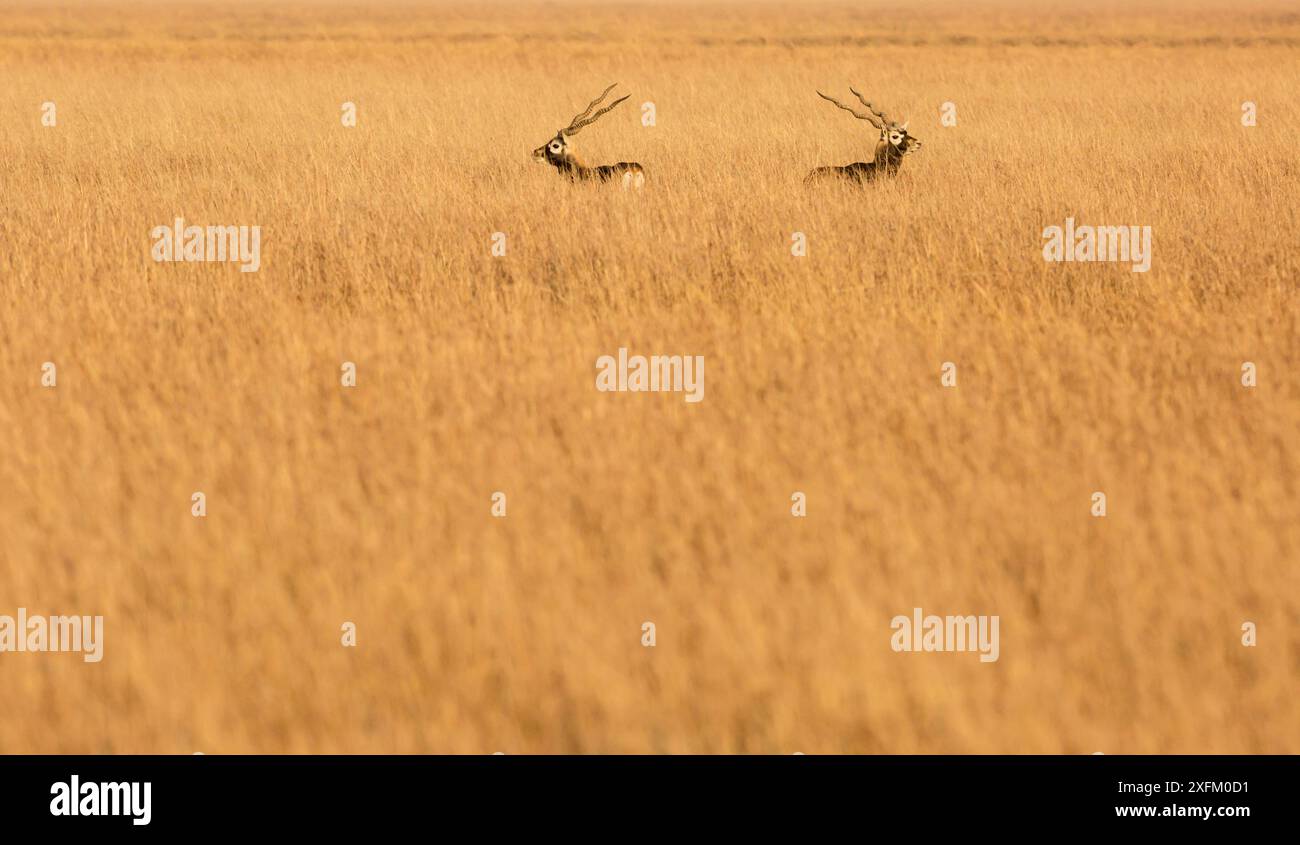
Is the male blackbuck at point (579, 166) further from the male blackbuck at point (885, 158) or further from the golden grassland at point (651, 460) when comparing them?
the male blackbuck at point (885, 158)

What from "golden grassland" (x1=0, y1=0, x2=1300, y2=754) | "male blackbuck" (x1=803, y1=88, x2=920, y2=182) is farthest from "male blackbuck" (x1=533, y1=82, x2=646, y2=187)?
"male blackbuck" (x1=803, y1=88, x2=920, y2=182)

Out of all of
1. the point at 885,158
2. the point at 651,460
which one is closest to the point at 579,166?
the point at 885,158

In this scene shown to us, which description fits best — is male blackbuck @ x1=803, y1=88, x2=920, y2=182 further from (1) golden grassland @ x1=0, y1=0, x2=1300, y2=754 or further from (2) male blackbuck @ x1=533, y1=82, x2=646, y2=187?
(2) male blackbuck @ x1=533, y1=82, x2=646, y2=187

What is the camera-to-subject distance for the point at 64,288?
7270 millimetres

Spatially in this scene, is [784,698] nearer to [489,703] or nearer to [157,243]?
[489,703]

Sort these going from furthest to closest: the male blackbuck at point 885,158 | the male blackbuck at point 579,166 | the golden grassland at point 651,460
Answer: the male blackbuck at point 885,158, the male blackbuck at point 579,166, the golden grassland at point 651,460

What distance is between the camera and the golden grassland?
3.26 meters

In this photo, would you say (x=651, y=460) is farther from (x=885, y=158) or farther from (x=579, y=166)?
(x=885, y=158)

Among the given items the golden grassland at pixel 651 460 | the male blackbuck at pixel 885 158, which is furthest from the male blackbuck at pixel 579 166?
the male blackbuck at pixel 885 158

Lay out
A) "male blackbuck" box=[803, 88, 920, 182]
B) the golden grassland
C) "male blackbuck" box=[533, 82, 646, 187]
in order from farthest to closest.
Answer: "male blackbuck" box=[803, 88, 920, 182] → "male blackbuck" box=[533, 82, 646, 187] → the golden grassland

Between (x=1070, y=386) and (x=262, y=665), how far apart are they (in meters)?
3.71

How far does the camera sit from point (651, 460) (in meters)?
4.75

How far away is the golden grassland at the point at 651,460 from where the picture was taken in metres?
3.26
